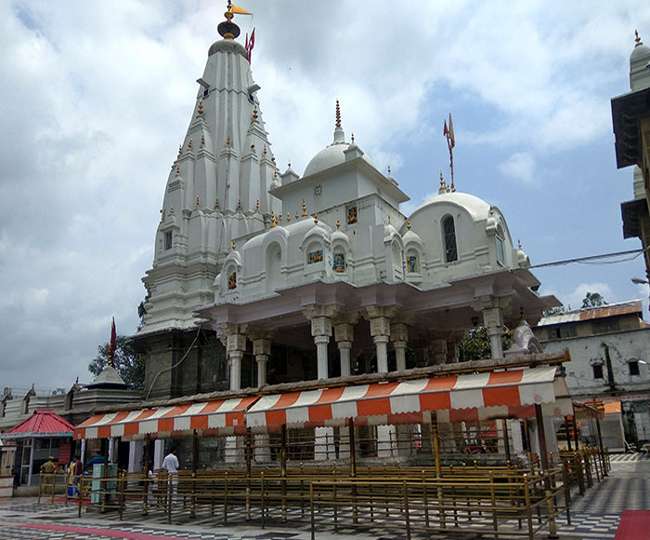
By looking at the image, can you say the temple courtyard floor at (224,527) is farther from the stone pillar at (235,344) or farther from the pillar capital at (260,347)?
the pillar capital at (260,347)

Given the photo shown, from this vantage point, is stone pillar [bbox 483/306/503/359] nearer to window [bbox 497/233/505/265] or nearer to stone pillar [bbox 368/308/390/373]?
window [bbox 497/233/505/265]

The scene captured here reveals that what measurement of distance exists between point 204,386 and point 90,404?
780 cm

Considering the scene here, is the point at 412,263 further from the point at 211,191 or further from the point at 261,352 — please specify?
the point at 211,191

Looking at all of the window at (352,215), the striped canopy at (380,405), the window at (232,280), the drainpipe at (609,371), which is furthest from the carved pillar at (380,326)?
the drainpipe at (609,371)

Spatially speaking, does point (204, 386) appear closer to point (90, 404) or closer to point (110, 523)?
point (90, 404)

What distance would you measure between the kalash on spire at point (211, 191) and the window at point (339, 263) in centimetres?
843

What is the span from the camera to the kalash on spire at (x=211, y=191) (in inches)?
1132

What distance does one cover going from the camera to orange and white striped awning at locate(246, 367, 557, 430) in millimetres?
9078

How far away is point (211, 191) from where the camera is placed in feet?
101

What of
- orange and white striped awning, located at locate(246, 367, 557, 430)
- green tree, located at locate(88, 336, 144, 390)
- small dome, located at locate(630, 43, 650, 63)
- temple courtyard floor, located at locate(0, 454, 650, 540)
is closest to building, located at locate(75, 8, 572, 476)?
orange and white striped awning, located at locate(246, 367, 557, 430)

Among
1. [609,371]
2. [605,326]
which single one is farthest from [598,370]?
[605,326]

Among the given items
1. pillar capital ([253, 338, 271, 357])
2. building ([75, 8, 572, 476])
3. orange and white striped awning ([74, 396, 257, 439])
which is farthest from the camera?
pillar capital ([253, 338, 271, 357])

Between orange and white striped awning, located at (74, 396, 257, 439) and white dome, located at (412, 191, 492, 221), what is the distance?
36.2ft

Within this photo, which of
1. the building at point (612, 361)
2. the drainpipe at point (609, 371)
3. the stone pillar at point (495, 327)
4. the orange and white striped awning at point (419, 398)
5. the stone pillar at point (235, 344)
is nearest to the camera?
the orange and white striped awning at point (419, 398)
